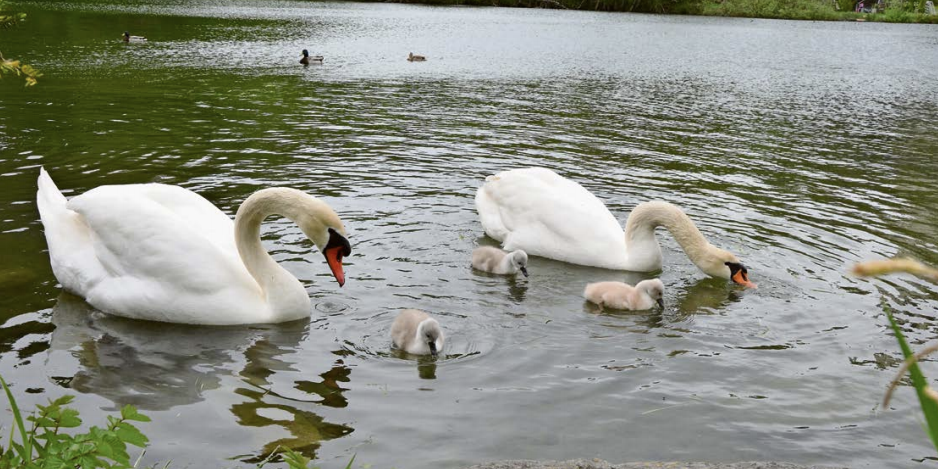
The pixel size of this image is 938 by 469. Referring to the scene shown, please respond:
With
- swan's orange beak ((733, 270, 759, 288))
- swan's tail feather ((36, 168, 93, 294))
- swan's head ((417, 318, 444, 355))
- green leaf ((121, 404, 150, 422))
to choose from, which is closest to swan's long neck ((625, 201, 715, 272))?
swan's orange beak ((733, 270, 759, 288))

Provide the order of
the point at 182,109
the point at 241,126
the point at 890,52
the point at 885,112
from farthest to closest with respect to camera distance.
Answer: the point at 890,52
the point at 885,112
the point at 182,109
the point at 241,126

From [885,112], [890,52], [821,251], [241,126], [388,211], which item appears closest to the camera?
[821,251]

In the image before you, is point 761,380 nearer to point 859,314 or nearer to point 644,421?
point 644,421

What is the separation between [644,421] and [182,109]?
1456 centimetres

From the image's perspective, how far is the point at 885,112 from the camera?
74.6 feet

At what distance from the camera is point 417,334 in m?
6.48

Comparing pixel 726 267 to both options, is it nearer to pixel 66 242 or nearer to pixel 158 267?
pixel 158 267

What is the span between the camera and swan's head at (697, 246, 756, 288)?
857cm

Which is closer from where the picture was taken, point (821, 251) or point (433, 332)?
point (433, 332)

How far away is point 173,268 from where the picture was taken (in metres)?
6.82

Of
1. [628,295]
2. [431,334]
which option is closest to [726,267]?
[628,295]

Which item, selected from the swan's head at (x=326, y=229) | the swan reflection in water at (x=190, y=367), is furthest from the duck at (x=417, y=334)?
the swan's head at (x=326, y=229)

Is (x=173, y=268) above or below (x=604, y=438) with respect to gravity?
above

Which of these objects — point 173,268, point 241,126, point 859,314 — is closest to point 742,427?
point 859,314
